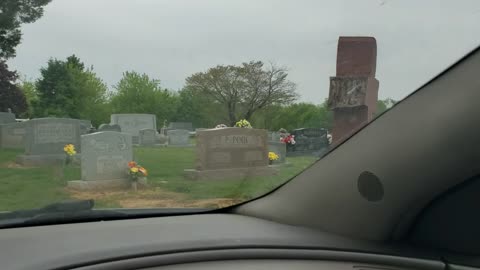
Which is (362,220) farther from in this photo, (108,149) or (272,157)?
(108,149)

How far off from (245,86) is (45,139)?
155cm

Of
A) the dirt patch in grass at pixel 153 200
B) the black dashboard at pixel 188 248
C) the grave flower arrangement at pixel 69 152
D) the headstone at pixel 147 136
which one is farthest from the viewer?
the headstone at pixel 147 136

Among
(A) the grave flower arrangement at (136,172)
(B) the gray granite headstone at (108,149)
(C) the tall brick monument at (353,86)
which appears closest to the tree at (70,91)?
(A) the grave flower arrangement at (136,172)

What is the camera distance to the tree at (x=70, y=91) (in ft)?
7.34

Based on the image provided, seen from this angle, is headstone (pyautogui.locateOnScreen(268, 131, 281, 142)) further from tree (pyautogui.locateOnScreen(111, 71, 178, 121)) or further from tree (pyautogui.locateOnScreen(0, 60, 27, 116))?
tree (pyautogui.locateOnScreen(0, 60, 27, 116))

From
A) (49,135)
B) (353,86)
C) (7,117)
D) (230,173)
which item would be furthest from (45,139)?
(353,86)

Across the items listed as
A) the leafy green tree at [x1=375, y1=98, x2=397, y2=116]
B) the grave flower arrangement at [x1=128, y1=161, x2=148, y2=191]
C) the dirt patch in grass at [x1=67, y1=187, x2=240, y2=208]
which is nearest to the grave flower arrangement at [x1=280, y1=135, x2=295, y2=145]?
the dirt patch in grass at [x1=67, y1=187, x2=240, y2=208]

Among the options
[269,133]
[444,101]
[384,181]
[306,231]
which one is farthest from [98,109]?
[444,101]

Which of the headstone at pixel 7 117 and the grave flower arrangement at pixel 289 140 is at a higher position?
the headstone at pixel 7 117

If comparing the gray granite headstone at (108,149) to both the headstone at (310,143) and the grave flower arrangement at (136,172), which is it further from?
the headstone at (310,143)

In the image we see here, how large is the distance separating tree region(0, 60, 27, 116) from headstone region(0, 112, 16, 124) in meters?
0.05

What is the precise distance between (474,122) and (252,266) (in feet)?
2.84

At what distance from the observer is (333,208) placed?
197 centimetres

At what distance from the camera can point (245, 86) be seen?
2.46 m
